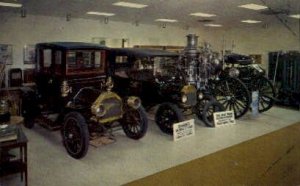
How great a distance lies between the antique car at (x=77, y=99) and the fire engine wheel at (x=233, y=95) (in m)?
1.74

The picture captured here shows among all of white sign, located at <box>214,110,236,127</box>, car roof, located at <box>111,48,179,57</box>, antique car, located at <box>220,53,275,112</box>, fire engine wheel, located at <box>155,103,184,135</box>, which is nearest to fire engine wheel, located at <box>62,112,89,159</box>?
fire engine wheel, located at <box>155,103,184,135</box>

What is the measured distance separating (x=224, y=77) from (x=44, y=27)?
275 cm

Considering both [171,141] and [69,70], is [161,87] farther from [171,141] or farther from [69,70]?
[69,70]

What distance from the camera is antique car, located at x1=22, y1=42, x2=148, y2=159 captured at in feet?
9.10

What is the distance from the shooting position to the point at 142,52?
156 inches

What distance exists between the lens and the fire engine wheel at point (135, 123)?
3111 mm

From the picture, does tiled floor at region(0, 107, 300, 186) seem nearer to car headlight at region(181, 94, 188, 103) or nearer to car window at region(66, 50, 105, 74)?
car headlight at region(181, 94, 188, 103)

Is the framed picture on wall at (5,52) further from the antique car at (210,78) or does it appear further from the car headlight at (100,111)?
the antique car at (210,78)

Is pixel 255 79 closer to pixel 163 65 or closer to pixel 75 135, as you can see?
pixel 163 65

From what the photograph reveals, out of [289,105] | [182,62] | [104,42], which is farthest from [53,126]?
[289,105]

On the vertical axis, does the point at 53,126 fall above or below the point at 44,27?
below

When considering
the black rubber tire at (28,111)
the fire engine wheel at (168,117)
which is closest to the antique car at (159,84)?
the fire engine wheel at (168,117)

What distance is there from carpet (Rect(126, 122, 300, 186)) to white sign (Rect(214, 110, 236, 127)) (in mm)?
1141

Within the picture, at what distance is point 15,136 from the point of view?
1958 mm
